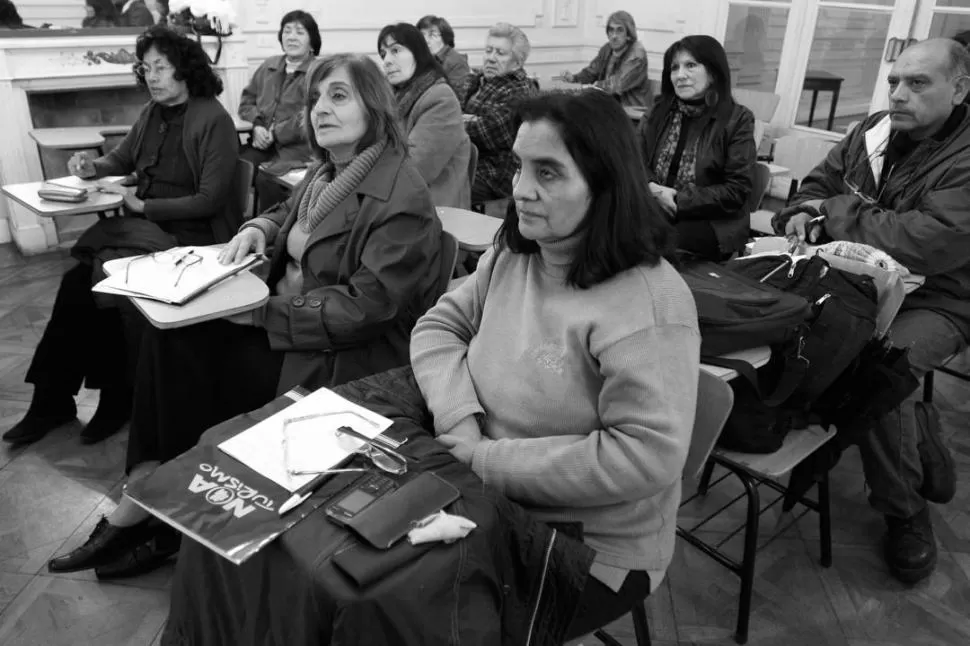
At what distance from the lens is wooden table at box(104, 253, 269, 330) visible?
173cm

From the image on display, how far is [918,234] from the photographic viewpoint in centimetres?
227

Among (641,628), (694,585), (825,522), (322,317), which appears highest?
(322,317)

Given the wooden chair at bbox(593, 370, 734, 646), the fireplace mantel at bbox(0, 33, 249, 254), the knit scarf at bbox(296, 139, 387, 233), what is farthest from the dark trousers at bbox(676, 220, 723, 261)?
the fireplace mantel at bbox(0, 33, 249, 254)

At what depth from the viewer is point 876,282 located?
1.90 m

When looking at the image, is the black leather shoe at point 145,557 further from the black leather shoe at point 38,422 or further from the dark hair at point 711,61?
the dark hair at point 711,61

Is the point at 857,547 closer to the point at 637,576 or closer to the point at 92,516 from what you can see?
the point at 637,576

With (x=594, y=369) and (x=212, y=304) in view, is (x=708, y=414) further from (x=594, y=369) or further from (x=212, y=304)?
(x=212, y=304)

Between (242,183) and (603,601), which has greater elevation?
(242,183)

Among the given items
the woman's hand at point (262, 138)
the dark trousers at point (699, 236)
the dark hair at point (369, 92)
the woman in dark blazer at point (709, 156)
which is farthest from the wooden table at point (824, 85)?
the dark hair at point (369, 92)

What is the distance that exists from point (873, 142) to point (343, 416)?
2.13 meters

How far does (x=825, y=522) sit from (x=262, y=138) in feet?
11.7

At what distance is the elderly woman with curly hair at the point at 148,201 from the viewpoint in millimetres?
2580

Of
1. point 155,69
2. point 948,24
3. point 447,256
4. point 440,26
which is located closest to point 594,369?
point 447,256

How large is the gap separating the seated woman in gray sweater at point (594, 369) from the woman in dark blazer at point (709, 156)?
1781 mm
